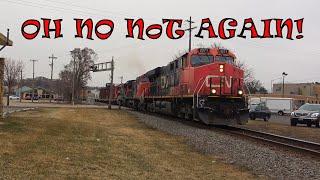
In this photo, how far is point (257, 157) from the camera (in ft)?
42.1

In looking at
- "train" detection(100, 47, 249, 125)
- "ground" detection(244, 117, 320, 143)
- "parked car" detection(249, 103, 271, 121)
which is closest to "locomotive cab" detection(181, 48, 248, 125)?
"train" detection(100, 47, 249, 125)

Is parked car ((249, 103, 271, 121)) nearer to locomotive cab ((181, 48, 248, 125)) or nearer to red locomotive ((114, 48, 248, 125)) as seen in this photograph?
red locomotive ((114, 48, 248, 125))

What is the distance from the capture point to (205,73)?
22922 millimetres

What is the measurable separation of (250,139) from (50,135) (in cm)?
755

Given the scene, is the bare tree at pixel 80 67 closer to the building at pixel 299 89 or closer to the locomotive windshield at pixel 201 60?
the locomotive windshield at pixel 201 60

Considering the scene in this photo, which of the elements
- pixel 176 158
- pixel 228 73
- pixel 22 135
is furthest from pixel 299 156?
pixel 228 73

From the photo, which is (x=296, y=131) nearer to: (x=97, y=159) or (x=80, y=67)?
(x=97, y=159)

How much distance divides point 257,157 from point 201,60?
38.0 feet

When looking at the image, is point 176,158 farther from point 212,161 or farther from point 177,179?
point 177,179

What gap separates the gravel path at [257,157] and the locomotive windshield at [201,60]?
20.4 ft

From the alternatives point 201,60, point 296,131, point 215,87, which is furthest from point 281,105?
point 215,87

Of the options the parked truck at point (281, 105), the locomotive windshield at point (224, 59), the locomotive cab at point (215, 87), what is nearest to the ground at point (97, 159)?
the locomotive cab at point (215, 87)

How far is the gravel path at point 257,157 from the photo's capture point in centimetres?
1052

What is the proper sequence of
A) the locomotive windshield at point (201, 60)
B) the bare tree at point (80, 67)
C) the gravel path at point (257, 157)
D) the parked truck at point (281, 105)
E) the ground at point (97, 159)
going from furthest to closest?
the bare tree at point (80, 67) < the parked truck at point (281, 105) < the locomotive windshield at point (201, 60) < the gravel path at point (257, 157) < the ground at point (97, 159)
